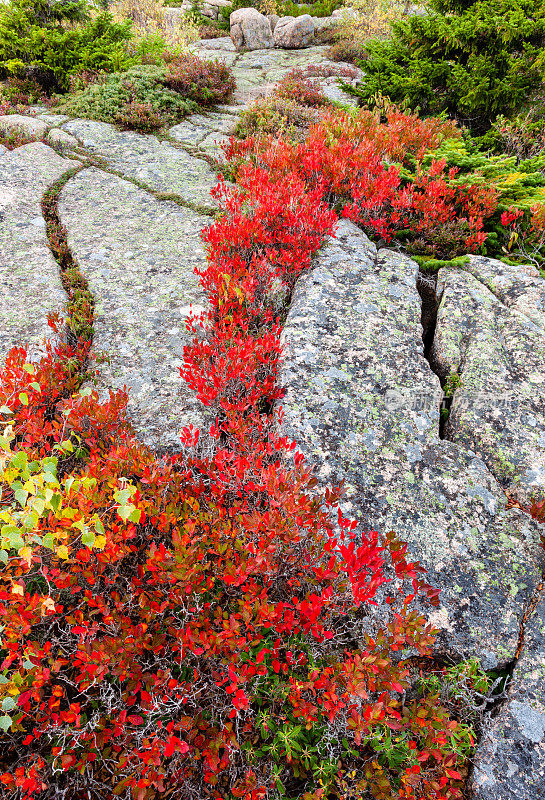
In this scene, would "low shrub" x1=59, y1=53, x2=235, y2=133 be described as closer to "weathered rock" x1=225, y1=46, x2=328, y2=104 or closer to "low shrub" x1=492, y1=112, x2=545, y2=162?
"weathered rock" x1=225, y1=46, x2=328, y2=104

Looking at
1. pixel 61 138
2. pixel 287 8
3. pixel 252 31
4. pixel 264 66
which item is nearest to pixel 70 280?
pixel 61 138

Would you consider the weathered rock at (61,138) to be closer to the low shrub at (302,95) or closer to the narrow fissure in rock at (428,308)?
the low shrub at (302,95)

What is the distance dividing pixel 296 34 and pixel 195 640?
84.5 ft

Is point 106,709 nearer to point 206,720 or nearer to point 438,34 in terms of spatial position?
point 206,720

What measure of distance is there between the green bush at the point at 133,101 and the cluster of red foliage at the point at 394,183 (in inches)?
125

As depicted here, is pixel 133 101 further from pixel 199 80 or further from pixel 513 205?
pixel 513 205

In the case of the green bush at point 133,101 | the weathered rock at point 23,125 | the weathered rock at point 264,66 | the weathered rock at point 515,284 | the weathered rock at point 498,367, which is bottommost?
the weathered rock at point 498,367

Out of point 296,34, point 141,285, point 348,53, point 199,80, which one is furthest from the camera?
point 296,34

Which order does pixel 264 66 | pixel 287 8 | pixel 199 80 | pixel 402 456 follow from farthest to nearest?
pixel 287 8 → pixel 264 66 → pixel 199 80 → pixel 402 456

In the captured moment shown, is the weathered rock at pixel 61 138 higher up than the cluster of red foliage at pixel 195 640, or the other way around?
the weathered rock at pixel 61 138

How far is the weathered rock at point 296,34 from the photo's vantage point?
19172 millimetres

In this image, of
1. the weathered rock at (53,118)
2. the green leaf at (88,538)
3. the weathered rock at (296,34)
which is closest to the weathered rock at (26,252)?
the weathered rock at (53,118)

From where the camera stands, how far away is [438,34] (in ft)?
24.0

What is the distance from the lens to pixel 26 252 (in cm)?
479
